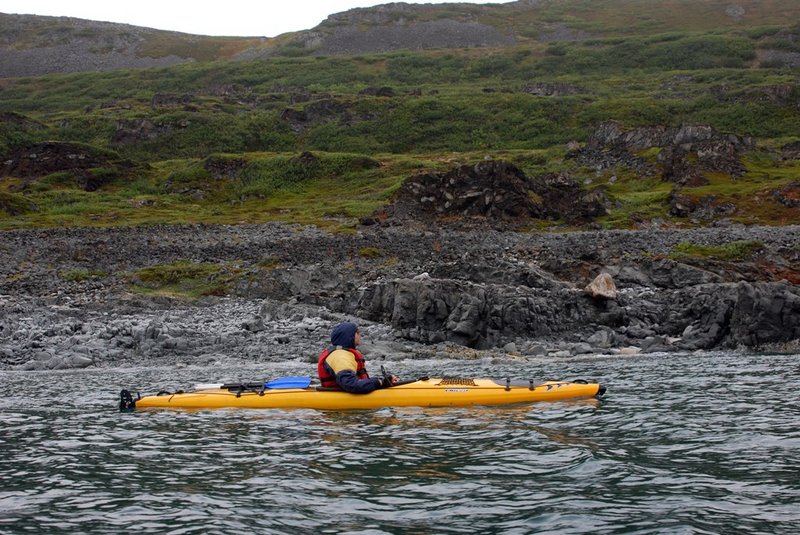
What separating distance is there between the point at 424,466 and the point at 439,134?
93.1 m

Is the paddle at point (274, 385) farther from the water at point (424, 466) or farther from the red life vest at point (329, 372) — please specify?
the water at point (424, 466)

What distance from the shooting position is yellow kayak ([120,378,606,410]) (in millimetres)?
18391

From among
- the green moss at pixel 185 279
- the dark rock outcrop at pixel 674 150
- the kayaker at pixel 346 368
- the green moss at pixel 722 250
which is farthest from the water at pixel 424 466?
the dark rock outcrop at pixel 674 150

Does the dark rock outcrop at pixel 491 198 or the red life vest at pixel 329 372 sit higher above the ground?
the dark rock outcrop at pixel 491 198

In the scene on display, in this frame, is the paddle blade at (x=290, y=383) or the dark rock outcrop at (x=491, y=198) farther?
the dark rock outcrop at (x=491, y=198)

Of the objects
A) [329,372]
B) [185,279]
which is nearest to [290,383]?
[329,372]

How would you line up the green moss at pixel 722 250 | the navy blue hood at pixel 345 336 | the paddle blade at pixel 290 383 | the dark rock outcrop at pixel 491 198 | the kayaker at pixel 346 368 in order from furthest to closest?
1. the dark rock outcrop at pixel 491 198
2. the green moss at pixel 722 250
3. the paddle blade at pixel 290 383
4. the navy blue hood at pixel 345 336
5. the kayaker at pixel 346 368

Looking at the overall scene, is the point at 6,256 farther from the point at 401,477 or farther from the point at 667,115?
the point at 667,115

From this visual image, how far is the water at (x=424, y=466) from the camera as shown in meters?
9.21

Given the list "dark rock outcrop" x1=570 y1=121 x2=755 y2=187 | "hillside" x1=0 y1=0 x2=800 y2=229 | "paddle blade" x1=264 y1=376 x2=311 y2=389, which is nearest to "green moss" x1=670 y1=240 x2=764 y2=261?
"hillside" x1=0 y1=0 x2=800 y2=229

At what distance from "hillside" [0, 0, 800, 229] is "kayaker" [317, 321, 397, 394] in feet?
114

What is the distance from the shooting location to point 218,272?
40969 millimetres

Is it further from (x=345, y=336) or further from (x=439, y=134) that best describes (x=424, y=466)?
(x=439, y=134)

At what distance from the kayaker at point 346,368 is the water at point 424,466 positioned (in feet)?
3.06
